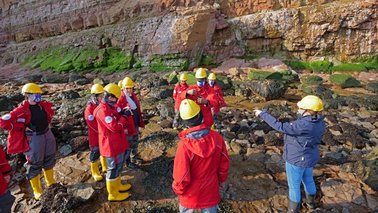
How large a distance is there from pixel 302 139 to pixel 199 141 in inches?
66.8

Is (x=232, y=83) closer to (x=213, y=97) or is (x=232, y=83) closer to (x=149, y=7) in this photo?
(x=213, y=97)

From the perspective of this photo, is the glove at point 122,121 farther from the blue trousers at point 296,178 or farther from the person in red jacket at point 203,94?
the blue trousers at point 296,178

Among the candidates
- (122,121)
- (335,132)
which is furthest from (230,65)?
(122,121)

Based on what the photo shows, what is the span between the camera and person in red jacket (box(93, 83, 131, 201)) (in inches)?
180

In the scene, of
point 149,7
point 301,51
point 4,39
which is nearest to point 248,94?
point 301,51

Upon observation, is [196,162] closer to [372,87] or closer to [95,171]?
[95,171]

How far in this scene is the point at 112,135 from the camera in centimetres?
465

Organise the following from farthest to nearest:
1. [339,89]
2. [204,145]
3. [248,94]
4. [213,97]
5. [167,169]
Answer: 1. [339,89]
2. [248,94]
3. [213,97]
4. [167,169]
5. [204,145]

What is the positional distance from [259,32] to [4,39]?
86.4 ft

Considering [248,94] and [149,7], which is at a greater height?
[149,7]

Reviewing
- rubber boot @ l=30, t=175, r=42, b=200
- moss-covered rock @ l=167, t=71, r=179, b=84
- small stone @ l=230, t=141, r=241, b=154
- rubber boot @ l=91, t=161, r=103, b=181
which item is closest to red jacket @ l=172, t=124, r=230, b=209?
rubber boot @ l=91, t=161, r=103, b=181

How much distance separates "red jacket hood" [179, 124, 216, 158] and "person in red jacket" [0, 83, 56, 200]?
305 cm

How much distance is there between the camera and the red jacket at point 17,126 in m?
4.52

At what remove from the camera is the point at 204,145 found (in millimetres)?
3172
